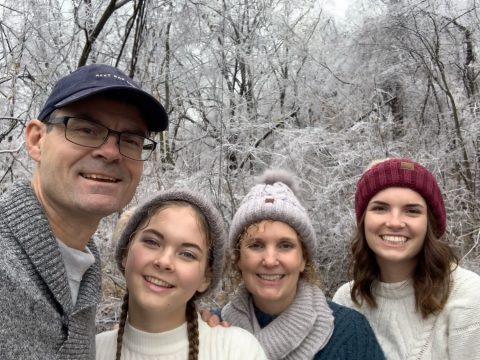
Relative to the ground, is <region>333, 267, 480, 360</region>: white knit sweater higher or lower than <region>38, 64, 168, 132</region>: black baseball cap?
lower

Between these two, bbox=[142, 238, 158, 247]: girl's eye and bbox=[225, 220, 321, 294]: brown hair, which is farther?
bbox=[225, 220, 321, 294]: brown hair

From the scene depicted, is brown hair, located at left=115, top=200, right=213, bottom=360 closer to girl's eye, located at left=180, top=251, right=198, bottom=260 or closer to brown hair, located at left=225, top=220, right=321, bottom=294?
girl's eye, located at left=180, top=251, right=198, bottom=260

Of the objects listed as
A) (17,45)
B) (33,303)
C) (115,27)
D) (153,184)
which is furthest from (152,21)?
(33,303)

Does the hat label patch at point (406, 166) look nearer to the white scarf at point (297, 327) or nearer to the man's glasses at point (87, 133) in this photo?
the white scarf at point (297, 327)

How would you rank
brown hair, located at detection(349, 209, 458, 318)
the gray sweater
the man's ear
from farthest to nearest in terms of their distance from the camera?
brown hair, located at detection(349, 209, 458, 318)
the man's ear
the gray sweater

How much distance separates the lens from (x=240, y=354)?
1.87m

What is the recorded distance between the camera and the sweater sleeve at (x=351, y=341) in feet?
7.02

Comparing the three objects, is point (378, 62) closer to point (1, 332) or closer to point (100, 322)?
point (100, 322)

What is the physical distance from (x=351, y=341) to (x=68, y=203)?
1.37 metres

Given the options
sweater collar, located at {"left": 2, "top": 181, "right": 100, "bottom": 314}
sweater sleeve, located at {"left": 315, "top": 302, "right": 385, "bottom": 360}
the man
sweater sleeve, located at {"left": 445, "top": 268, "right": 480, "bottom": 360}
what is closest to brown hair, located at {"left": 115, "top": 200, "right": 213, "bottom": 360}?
the man

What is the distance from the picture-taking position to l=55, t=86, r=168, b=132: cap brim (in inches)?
59.7

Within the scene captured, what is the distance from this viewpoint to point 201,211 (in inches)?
77.8

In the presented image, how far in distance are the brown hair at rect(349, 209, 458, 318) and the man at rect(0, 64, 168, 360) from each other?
4.45ft

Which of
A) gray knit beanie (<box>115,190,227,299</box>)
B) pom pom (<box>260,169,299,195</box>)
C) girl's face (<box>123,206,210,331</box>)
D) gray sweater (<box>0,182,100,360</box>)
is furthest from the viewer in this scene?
pom pom (<box>260,169,299,195</box>)
